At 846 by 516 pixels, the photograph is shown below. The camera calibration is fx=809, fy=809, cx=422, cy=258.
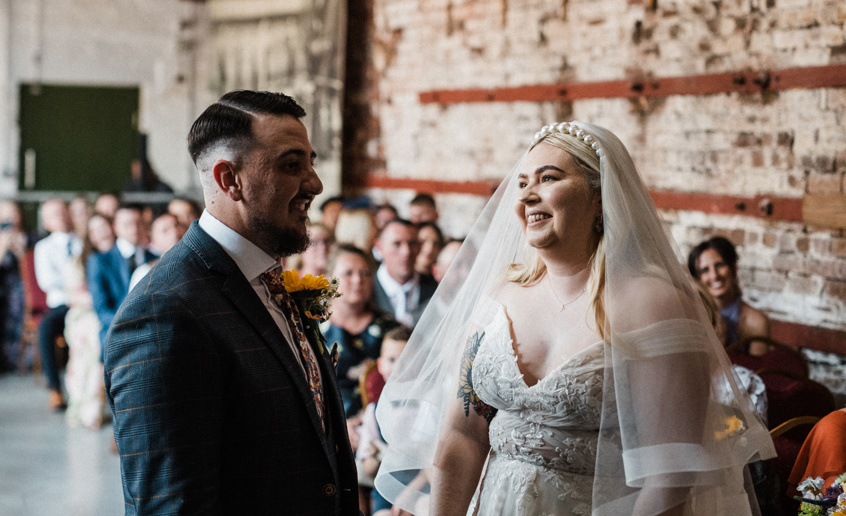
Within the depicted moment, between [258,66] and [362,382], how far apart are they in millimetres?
6165

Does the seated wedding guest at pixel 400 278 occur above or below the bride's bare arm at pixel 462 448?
above

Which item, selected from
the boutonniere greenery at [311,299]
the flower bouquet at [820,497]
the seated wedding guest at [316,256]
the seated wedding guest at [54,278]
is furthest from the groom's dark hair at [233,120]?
the seated wedding guest at [54,278]

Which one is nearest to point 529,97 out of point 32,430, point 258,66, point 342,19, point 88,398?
point 342,19

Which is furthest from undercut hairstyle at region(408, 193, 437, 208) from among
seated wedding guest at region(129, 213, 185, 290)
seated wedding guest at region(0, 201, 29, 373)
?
seated wedding guest at region(0, 201, 29, 373)

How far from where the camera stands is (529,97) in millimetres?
6832

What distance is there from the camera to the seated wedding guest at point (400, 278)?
5.17m

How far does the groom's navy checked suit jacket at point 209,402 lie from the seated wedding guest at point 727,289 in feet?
11.4

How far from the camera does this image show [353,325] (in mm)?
4160

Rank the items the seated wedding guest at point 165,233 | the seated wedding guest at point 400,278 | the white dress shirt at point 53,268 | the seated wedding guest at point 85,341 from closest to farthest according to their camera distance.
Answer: the seated wedding guest at point 400,278, the seated wedding guest at point 165,233, the seated wedding guest at point 85,341, the white dress shirt at point 53,268

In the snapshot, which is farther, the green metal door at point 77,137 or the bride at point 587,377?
the green metal door at point 77,137

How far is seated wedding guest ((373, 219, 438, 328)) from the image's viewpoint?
17.0ft

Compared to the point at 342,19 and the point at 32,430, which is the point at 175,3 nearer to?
the point at 342,19

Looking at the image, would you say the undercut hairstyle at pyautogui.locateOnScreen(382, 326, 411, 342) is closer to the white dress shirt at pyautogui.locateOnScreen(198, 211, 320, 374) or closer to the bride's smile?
the bride's smile

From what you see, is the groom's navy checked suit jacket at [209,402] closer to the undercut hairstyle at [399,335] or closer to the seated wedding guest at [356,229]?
the undercut hairstyle at [399,335]
